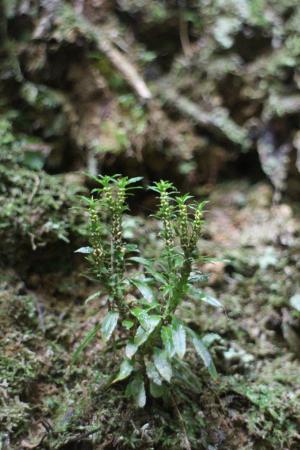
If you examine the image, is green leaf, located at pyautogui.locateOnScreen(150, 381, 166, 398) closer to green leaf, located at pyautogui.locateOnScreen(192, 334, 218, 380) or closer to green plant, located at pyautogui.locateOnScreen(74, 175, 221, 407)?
green plant, located at pyautogui.locateOnScreen(74, 175, 221, 407)

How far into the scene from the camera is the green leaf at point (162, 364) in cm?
199

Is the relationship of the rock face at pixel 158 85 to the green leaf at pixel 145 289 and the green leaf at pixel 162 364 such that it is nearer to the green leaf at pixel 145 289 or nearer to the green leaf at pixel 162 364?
the green leaf at pixel 145 289

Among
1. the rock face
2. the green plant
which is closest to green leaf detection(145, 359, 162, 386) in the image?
the green plant

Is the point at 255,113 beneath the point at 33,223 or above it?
above

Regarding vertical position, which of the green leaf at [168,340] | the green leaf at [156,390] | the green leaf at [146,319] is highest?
the green leaf at [146,319]

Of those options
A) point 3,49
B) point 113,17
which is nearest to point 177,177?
point 113,17

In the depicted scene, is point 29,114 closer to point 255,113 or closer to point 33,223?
point 33,223

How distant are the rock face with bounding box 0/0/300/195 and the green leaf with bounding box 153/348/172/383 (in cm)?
164

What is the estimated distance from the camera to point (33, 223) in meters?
2.78

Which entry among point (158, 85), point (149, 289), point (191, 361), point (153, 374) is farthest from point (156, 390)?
point (158, 85)

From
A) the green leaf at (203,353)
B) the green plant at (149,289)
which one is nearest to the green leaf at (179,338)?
the green plant at (149,289)

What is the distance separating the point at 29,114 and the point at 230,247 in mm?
1904

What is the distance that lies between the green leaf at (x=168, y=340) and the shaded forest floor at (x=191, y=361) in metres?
0.42

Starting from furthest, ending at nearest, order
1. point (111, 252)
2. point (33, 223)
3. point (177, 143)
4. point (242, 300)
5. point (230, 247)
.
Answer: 1. point (177, 143)
2. point (230, 247)
3. point (242, 300)
4. point (33, 223)
5. point (111, 252)
